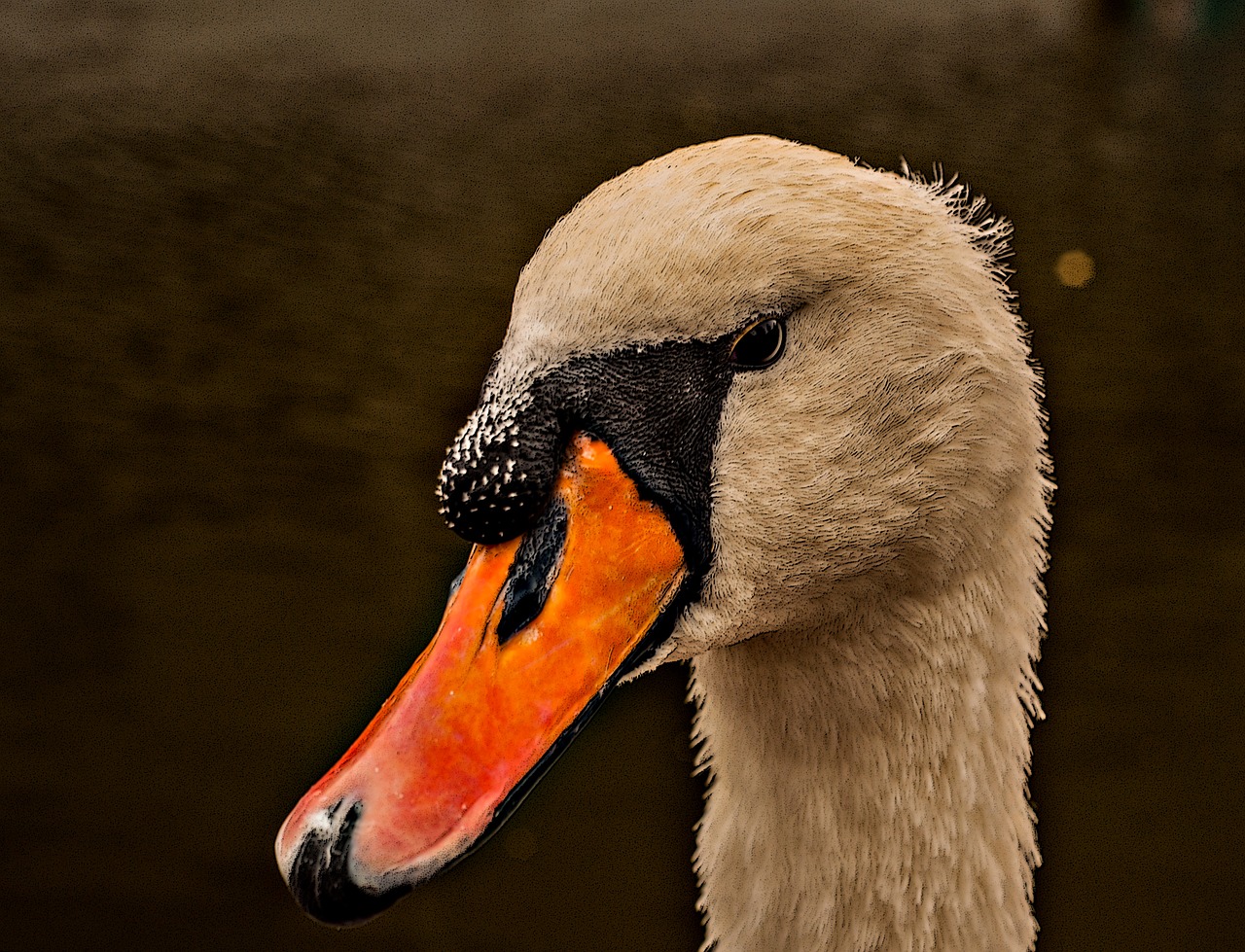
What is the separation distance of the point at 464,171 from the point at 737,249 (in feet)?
11.7

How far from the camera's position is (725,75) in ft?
14.2

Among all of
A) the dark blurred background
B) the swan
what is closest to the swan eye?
the swan

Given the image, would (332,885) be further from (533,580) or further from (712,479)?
(712,479)

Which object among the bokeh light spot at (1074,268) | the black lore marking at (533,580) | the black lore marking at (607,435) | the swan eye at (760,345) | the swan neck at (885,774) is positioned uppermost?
the bokeh light spot at (1074,268)

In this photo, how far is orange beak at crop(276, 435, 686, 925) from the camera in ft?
2.39

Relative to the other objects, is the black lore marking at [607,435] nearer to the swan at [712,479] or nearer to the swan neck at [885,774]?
the swan at [712,479]

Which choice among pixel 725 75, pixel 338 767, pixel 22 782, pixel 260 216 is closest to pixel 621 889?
pixel 22 782

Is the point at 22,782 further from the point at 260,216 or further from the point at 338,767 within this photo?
the point at 338,767

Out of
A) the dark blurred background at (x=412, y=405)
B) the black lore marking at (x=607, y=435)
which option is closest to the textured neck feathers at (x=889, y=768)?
the black lore marking at (x=607, y=435)

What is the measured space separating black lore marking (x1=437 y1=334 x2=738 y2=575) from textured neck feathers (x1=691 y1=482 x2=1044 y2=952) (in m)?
0.20

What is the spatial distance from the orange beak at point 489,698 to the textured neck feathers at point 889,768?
21cm

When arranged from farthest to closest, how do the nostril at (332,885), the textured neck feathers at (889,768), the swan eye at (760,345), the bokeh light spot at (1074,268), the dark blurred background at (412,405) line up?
the bokeh light spot at (1074,268) < the dark blurred background at (412,405) < the textured neck feathers at (889,768) < the swan eye at (760,345) < the nostril at (332,885)

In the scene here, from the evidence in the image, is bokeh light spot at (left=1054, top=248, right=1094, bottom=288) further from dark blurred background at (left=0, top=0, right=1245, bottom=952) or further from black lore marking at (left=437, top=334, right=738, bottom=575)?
black lore marking at (left=437, top=334, right=738, bottom=575)

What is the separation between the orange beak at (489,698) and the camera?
2.39 ft
